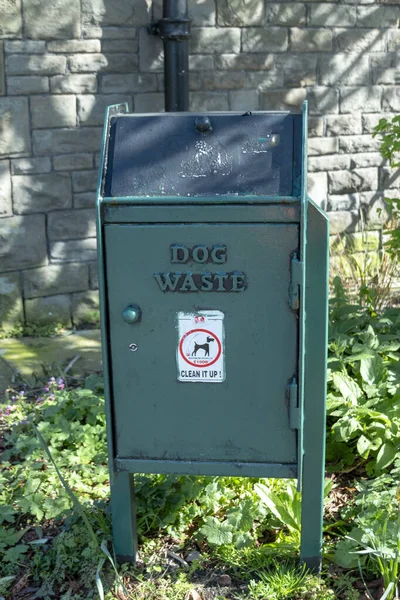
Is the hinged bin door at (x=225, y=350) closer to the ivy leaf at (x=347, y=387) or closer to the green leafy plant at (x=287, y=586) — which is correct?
the green leafy plant at (x=287, y=586)

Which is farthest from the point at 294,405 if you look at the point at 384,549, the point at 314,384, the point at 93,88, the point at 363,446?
the point at 93,88

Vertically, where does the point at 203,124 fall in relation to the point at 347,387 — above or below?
above

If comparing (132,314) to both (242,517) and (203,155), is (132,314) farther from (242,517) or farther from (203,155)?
(242,517)

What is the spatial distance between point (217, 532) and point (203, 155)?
1311 mm

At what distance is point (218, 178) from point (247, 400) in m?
0.72

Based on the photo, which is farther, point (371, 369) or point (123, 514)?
point (371, 369)

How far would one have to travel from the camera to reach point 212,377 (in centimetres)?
253

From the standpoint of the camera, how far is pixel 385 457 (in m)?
3.06

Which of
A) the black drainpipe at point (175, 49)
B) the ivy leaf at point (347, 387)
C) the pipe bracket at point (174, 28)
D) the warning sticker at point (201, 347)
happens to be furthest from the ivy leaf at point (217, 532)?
the pipe bracket at point (174, 28)

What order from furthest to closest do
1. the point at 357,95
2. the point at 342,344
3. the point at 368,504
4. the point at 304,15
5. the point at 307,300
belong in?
1. the point at 357,95
2. the point at 304,15
3. the point at 342,344
4. the point at 368,504
5. the point at 307,300

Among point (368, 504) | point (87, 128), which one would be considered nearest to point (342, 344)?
point (368, 504)

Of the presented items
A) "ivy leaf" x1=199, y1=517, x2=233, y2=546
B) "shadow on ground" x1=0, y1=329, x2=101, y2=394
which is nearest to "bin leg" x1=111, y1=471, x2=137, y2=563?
"ivy leaf" x1=199, y1=517, x2=233, y2=546

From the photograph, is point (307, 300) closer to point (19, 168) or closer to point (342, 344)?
point (342, 344)

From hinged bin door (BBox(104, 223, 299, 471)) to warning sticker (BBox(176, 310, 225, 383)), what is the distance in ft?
0.06
